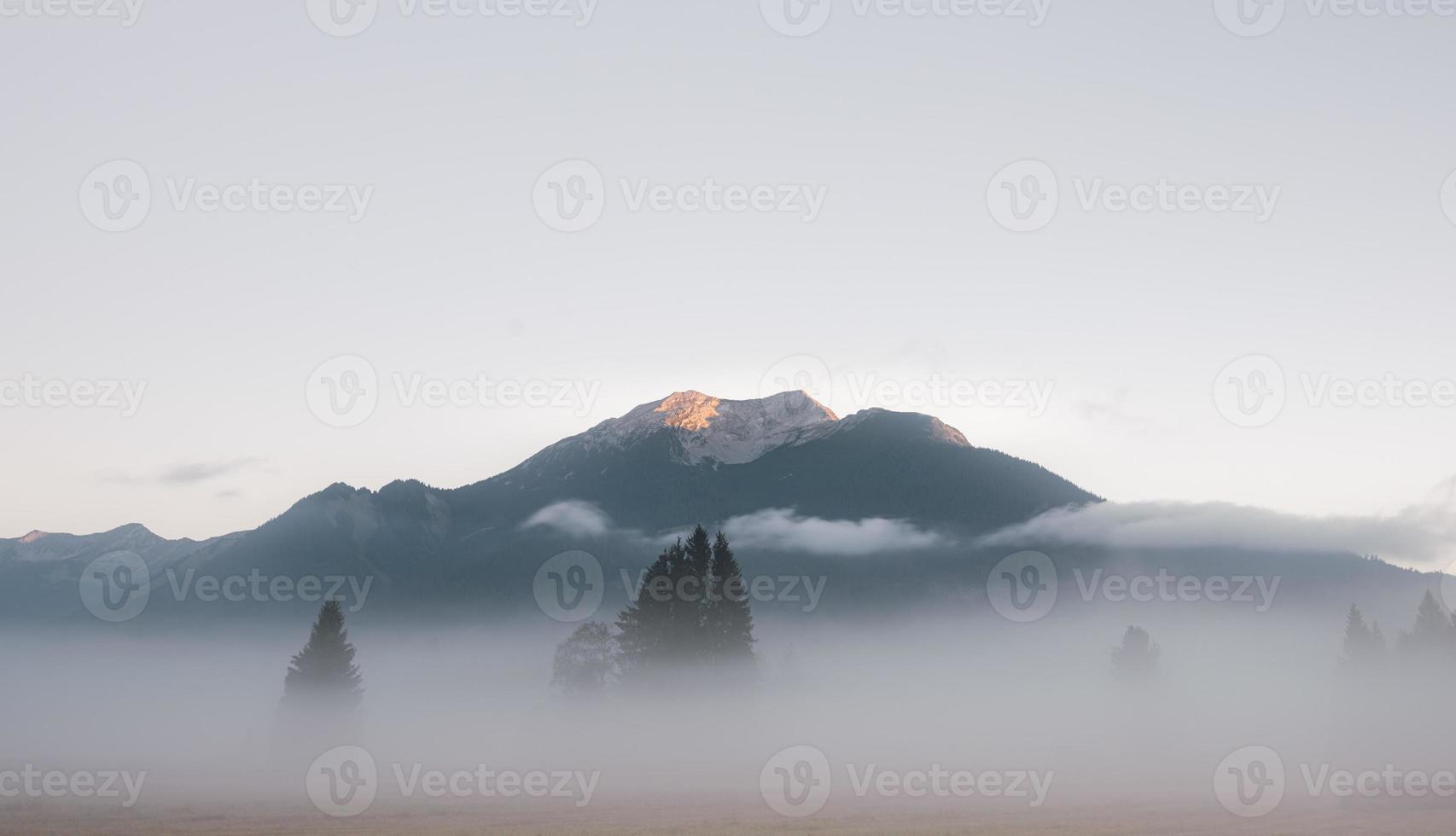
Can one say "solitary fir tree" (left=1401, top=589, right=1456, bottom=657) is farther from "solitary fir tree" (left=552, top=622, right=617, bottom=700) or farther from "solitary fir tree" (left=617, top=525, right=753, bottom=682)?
"solitary fir tree" (left=552, top=622, right=617, bottom=700)

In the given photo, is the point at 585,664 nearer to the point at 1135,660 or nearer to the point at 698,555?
the point at 698,555

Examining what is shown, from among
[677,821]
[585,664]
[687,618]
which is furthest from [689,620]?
[677,821]

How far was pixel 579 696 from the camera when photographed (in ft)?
284

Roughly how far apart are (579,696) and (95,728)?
5844cm

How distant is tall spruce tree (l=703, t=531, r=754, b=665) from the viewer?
257 feet

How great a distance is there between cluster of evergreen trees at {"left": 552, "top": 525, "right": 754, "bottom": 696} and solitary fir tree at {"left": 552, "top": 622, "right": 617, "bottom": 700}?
255 inches

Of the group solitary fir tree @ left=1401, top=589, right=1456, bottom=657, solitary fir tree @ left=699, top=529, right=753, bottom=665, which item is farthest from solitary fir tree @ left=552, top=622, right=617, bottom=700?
solitary fir tree @ left=1401, top=589, right=1456, bottom=657

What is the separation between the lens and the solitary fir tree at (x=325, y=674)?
259ft

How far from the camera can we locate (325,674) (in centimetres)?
8000

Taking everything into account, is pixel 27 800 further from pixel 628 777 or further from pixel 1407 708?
pixel 1407 708

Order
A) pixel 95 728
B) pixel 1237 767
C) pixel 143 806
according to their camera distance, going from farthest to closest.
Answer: pixel 95 728 → pixel 1237 767 → pixel 143 806

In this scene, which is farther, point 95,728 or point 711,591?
point 95,728

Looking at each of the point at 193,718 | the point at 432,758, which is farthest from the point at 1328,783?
the point at 193,718

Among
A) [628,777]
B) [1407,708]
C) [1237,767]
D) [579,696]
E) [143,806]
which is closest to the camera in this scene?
[143,806]
